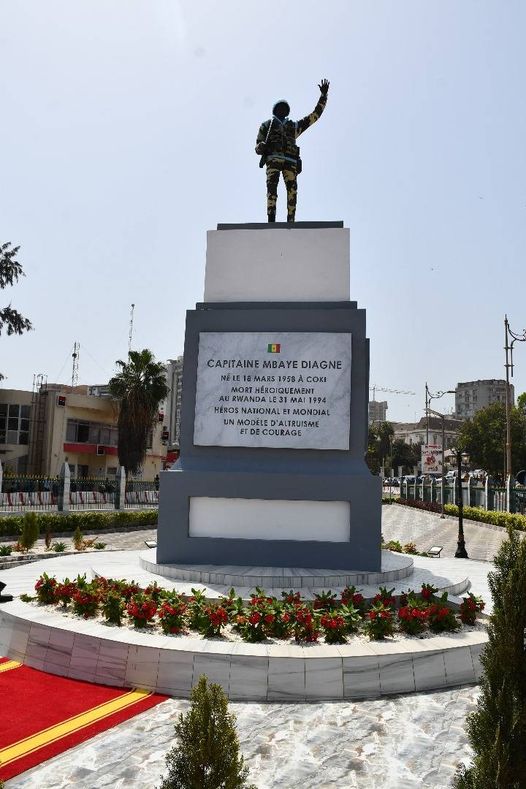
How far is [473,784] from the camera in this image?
351 centimetres

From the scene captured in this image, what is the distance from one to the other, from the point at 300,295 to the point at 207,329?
1.98m

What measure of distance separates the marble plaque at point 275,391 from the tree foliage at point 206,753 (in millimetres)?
8164

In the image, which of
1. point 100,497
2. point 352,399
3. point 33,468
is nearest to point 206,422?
point 352,399

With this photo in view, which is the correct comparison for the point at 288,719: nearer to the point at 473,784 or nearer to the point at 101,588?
the point at 473,784

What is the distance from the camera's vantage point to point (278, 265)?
1238 cm

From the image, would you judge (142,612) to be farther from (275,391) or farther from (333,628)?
(275,391)

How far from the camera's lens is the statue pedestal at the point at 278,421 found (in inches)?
441

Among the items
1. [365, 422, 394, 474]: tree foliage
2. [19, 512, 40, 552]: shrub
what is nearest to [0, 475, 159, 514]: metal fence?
[19, 512, 40, 552]: shrub

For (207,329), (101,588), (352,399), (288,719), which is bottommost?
(288,719)

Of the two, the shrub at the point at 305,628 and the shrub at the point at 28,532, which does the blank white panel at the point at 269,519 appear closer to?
→ the shrub at the point at 305,628

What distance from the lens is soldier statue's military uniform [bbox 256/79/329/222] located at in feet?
42.3

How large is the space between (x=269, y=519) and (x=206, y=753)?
8.14 meters

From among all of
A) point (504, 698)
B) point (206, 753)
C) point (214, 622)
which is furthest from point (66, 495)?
point (504, 698)

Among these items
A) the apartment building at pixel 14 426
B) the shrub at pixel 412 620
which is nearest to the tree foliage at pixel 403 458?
the apartment building at pixel 14 426
